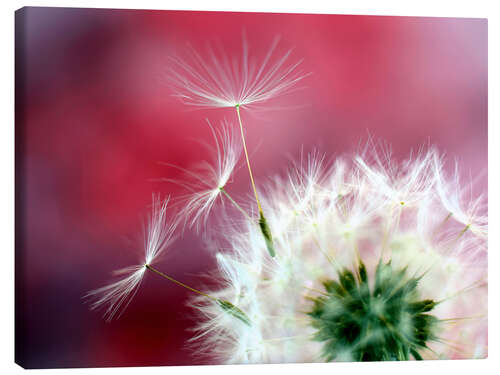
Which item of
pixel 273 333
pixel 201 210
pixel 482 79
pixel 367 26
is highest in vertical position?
pixel 367 26

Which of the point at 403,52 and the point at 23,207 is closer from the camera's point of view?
the point at 23,207

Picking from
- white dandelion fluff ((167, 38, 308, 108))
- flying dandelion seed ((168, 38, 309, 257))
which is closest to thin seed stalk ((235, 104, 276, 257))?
flying dandelion seed ((168, 38, 309, 257))

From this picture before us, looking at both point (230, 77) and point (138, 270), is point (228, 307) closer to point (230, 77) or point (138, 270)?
point (138, 270)

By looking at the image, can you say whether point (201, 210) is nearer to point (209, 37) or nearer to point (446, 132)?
point (209, 37)

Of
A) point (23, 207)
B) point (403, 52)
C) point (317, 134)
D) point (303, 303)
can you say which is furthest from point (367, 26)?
point (23, 207)

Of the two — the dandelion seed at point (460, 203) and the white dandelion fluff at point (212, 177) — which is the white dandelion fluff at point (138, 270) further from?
the dandelion seed at point (460, 203)

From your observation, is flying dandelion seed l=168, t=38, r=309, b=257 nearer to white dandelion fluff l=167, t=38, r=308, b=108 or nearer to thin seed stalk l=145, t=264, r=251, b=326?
white dandelion fluff l=167, t=38, r=308, b=108

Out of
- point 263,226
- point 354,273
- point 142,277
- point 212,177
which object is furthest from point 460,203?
point 142,277
